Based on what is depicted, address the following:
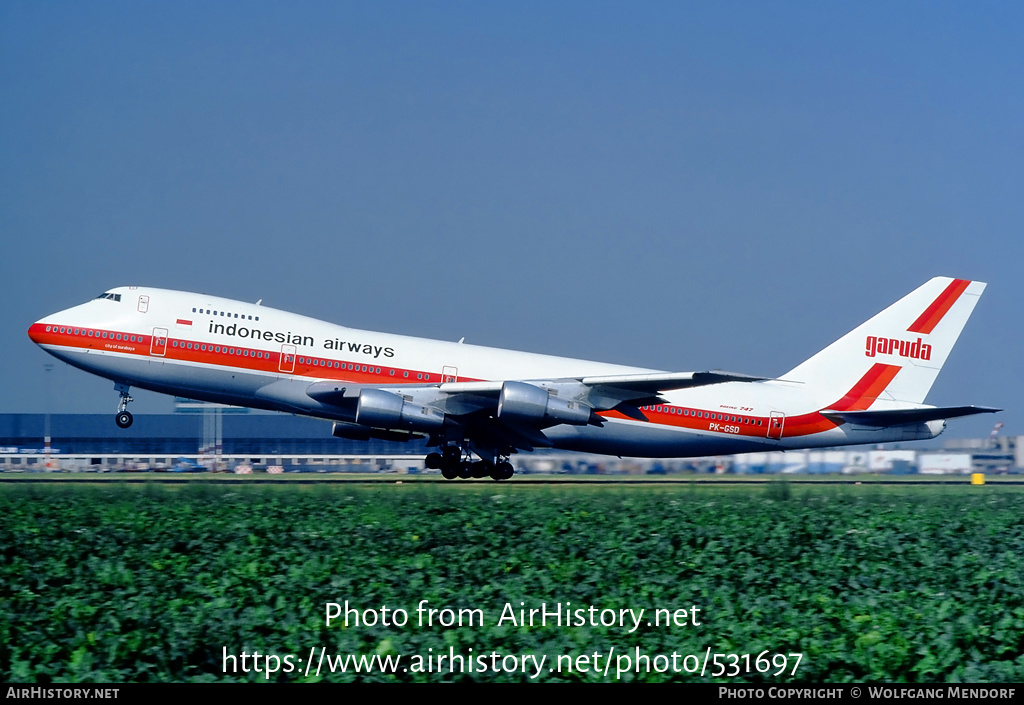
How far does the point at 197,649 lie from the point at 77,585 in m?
3.62

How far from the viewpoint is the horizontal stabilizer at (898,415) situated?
32.0m

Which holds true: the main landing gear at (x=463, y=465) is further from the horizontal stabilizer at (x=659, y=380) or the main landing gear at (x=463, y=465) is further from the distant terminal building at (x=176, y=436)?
the distant terminal building at (x=176, y=436)

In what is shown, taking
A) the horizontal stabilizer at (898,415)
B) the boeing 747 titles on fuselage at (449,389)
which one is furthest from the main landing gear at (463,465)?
the horizontal stabilizer at (898,415)

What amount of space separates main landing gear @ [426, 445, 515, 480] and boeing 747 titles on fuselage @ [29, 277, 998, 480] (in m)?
0.05

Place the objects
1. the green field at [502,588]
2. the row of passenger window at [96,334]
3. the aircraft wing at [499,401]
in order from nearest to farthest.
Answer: the green field at [502,588], the aircraft wing at [499,401], the row of passenger window at [96,334]

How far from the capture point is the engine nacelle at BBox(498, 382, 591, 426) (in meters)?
29.8

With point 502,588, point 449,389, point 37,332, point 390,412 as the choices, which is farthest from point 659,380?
point 37,332

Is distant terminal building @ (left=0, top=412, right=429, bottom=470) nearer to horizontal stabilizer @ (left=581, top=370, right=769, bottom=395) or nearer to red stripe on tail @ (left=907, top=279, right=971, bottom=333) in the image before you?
horizontal stabilizer @ (left=581, top=370, right=769, bottom=395)

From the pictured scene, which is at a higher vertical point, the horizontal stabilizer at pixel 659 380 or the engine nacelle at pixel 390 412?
the horizontal stabilizer at pixel 659 380

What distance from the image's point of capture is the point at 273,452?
81.2 meters

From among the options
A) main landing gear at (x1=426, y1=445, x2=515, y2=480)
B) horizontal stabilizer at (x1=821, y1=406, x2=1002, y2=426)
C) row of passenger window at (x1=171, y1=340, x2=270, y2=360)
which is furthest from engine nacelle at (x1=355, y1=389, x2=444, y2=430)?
horizontal stabilizer at (x1=821, y1=406, x2=1002, y2=426)

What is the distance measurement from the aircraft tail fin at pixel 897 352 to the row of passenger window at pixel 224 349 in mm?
18711

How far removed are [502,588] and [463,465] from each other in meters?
19.2

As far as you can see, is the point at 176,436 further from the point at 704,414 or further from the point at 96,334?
the point at 704,414
